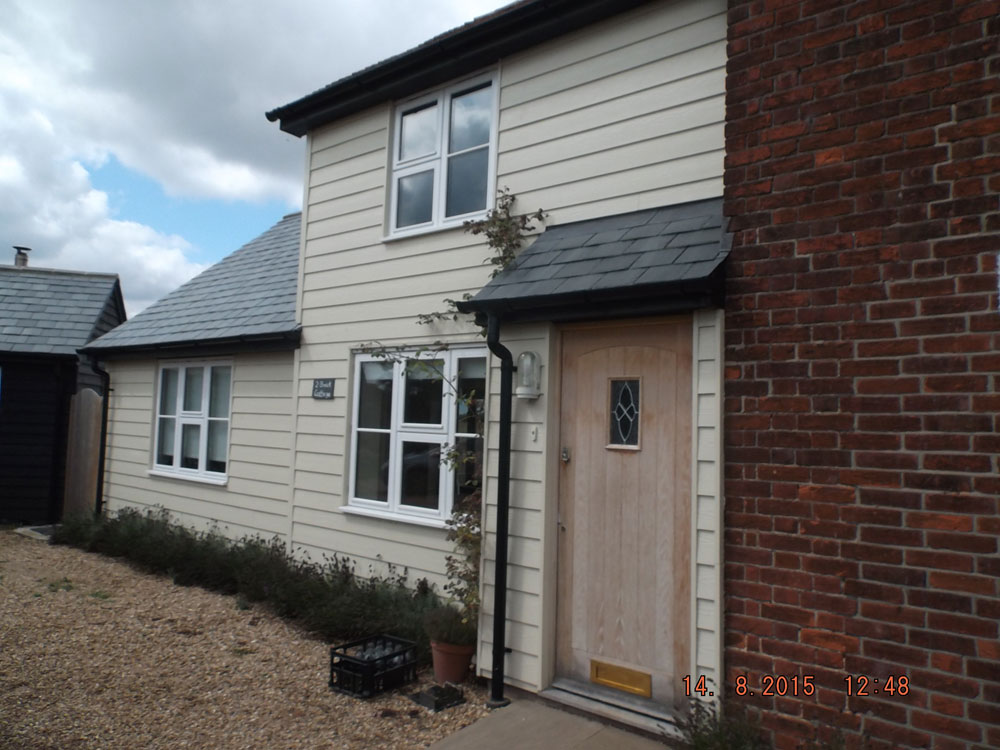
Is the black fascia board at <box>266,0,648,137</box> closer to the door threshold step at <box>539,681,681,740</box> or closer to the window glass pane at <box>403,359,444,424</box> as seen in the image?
the window glass pane at <box>403,359,444,424</box>

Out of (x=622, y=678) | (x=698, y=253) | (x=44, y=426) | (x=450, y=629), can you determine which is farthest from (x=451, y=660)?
(x=44, y=426)

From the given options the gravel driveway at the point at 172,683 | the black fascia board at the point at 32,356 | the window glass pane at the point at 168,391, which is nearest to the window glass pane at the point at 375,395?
the gravel driveway at the point at 172,683

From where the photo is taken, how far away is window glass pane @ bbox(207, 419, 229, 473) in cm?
938

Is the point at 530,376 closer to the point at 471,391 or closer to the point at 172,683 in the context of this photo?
the point at 471,391

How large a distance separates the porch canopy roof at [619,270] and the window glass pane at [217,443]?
5514 millimetres

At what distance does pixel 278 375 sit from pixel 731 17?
248 inches

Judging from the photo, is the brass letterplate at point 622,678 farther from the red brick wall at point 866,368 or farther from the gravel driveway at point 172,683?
the gravel driveway at point 172,683

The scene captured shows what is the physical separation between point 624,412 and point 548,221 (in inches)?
76.4

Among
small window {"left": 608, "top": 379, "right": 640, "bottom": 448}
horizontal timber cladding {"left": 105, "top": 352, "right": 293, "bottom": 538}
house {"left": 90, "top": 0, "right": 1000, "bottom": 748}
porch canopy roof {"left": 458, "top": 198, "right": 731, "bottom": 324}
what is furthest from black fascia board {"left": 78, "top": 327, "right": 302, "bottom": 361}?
small window {"left": 608, "top": 379, "right": 640, "bottom": 448}

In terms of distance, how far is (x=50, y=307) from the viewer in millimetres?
13906

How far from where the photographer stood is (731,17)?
4195mm

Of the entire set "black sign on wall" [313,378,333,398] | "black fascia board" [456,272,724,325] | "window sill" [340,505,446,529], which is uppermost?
"black fascia board" [456,272,724,325]

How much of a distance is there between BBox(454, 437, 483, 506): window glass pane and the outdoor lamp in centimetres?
132

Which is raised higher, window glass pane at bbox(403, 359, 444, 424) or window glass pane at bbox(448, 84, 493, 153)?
window glass pane at bbox(448, 84, 493, 153)
